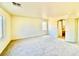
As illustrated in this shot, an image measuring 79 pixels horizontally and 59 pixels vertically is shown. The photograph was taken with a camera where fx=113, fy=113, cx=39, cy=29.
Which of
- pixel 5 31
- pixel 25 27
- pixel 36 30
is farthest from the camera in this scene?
pixel 36 30

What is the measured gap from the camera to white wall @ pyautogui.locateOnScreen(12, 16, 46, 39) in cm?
852

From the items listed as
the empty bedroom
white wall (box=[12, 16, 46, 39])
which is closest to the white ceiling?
the empty bedroom

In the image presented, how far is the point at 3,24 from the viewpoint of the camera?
5.54 metres

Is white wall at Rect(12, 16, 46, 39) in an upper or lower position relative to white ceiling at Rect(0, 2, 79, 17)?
lower

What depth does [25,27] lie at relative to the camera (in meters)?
9.57

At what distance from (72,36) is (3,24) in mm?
4676

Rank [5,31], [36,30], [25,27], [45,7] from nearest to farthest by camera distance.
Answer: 1. [45,7]
2. [5,31]
3. [25,27]
4. [36,30]

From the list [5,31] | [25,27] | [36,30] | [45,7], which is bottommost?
[36,30]

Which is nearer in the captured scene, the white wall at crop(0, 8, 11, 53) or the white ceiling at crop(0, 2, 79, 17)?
the white ceiling at crop(0, 2, 79, 17)

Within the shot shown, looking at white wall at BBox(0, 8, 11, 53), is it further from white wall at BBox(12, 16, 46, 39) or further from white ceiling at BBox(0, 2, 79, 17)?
white wall at BBox(12, 16, 46, 39)

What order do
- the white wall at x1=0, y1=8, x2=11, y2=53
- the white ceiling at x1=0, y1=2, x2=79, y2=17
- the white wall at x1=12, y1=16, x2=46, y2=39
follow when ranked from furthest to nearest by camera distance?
the white wall at x1=12, y1=16, x2=46, y2=39, the white wall at x1=0, y1=8, x2=11, y2=53, the white ceiling at x1=0, y1=2, x2=79, y2=17

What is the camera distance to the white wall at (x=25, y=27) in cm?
852

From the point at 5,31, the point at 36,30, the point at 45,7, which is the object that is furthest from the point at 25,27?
the point at 45,7

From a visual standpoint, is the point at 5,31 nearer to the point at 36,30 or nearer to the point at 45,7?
the point at 45,7
